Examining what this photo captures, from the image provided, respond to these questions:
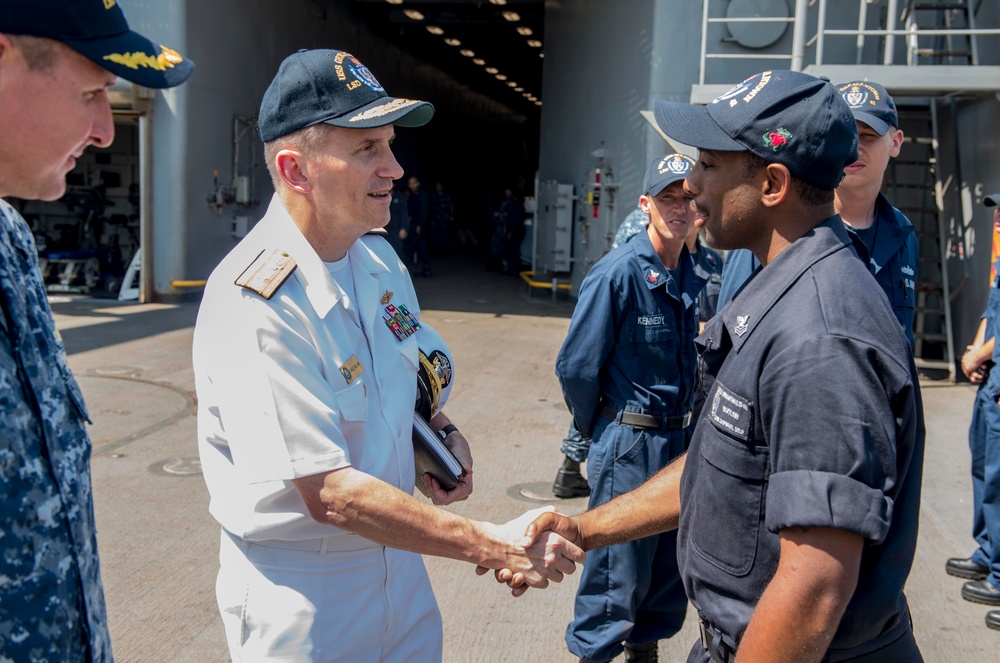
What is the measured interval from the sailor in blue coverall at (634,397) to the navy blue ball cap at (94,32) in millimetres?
2546

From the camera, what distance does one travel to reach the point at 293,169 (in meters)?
2.21

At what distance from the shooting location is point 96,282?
1602cm

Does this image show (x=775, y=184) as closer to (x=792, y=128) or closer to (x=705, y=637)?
(x=792, y=128)

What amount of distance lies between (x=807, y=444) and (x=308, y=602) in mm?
1191

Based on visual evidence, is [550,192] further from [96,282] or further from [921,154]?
[96,282]

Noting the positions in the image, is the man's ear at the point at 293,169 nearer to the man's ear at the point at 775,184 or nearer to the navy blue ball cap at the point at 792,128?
the navy blue ball cap at the point at 792,128

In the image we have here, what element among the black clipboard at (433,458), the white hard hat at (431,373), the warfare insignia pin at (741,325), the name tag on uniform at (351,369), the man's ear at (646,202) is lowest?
the black clipboard at (433,458)

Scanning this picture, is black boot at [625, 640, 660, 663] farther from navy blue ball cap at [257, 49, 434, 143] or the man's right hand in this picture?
navy blue ball cap at [257, 49, 434, 143]

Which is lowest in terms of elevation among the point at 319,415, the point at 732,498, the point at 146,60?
the point at 732,498

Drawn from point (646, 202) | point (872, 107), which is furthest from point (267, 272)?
point (872, 107)

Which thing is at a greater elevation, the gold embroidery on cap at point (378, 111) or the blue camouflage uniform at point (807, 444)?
the gold embroidery on cap at point (378, 111)

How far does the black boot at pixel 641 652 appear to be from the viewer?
3.73 m

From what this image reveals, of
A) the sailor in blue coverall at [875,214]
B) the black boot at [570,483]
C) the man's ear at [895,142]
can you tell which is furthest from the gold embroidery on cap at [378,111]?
the black boot at [570,483]

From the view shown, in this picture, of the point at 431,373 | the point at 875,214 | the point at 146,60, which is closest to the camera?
the point at 146,60
